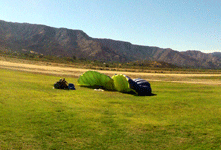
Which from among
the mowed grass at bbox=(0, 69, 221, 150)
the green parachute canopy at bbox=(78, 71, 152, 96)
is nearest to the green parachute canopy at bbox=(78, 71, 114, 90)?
the green parachute canopy at bbox=(78, 71, 152, 96)

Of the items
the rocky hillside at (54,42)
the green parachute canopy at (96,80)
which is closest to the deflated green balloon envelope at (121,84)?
the green parachute canopy at (96,80)

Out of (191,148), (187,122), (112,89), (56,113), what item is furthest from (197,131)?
(112,89)

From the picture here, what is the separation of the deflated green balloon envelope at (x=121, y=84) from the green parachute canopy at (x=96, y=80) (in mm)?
865

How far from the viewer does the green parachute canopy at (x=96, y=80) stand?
64.5 ft

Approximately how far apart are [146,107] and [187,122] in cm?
309

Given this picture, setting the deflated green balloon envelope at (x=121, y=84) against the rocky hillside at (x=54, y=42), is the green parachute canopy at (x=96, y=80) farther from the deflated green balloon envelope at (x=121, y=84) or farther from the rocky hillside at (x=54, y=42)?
the rocky hillside at (x=54, y=42)

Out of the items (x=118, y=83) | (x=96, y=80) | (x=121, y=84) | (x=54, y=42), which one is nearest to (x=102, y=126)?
(x=121, y=84)

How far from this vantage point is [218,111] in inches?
440

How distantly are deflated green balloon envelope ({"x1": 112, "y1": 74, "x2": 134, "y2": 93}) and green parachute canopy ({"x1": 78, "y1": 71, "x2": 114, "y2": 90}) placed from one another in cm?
87

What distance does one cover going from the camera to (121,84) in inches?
711

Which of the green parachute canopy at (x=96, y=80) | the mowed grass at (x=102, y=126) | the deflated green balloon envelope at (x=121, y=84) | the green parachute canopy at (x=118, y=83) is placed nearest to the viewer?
the mowed grass at (x=102, y=126)

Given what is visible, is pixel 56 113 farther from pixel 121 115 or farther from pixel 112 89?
pixel 112 89

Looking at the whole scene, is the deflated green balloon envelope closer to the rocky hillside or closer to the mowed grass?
the mowed grass

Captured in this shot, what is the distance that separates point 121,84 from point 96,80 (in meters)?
3.30
